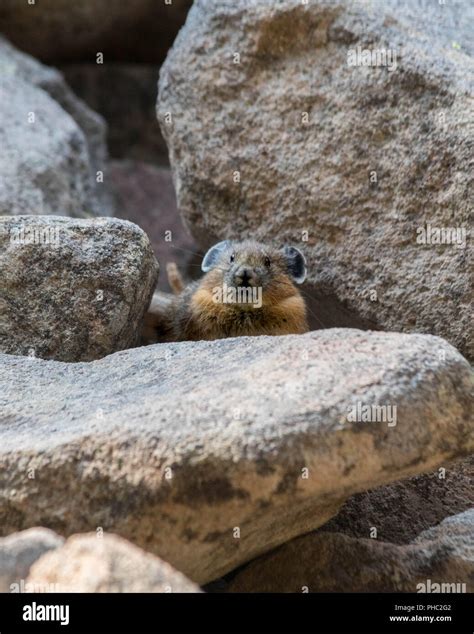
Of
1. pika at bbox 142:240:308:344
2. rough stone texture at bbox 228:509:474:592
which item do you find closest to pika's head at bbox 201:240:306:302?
pika at bbox 142:240:308:344

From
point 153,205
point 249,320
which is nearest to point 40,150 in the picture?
point 249,320

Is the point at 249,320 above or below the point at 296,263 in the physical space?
below

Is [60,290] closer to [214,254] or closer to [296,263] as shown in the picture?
[214,254]

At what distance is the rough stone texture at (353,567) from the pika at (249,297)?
2.29m

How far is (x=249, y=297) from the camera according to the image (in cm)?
678

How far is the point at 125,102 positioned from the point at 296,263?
6.09m

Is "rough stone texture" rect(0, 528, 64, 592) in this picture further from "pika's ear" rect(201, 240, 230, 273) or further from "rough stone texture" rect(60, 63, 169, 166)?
"rough stone texture" rect(60, 63, 169, 166)

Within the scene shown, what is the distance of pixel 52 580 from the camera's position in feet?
11.1

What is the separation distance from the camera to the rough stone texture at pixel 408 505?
17.2 ft

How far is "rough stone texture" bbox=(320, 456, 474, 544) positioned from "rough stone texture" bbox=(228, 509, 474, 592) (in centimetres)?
49

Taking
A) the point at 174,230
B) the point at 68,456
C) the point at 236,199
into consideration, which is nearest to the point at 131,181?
the point at 174,230

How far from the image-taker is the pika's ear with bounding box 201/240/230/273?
7098 millimetres

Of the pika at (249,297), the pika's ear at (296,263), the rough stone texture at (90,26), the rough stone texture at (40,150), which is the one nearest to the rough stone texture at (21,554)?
the pika at (249,297)

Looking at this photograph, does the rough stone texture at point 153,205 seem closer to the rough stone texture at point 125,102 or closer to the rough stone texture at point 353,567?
the rough stone texture at point 125,102
